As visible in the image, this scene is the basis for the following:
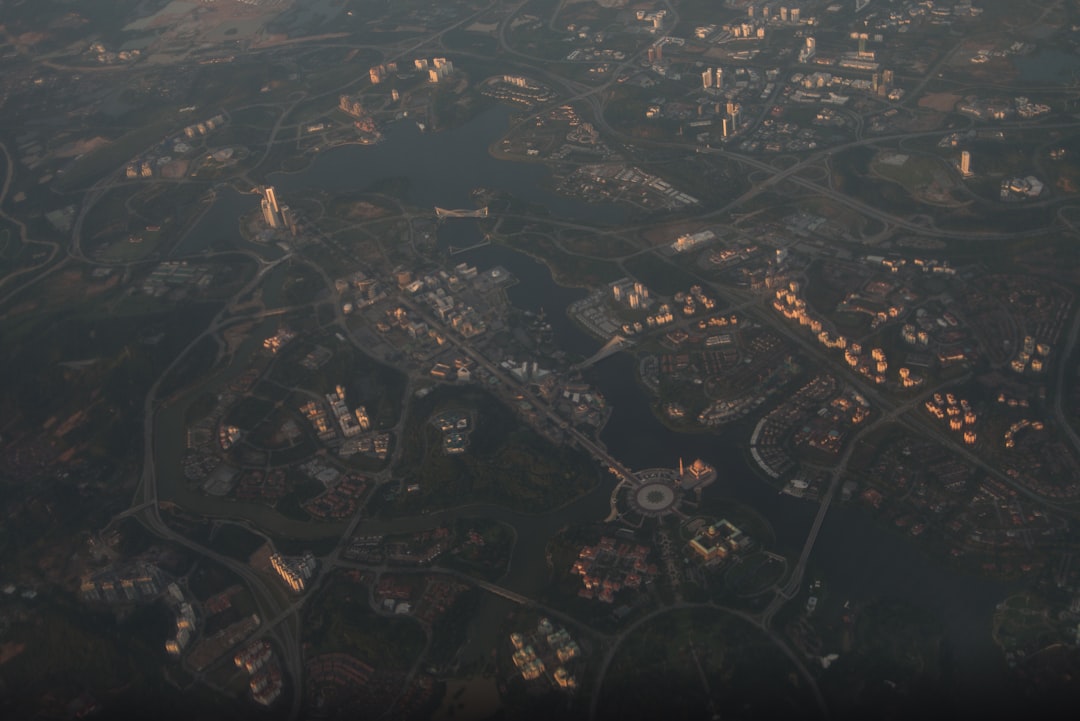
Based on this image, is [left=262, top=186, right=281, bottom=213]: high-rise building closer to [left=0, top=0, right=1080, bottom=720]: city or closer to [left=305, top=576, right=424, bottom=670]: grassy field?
[left=0, top=0, right=1080, bottom=720]: city

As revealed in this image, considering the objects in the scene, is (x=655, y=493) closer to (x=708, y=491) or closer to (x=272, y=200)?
(x=708, y=491)

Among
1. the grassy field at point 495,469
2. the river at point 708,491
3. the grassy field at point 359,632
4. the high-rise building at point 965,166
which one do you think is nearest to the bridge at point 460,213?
the river at point 708,491

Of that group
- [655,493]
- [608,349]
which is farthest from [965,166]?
[655,493]

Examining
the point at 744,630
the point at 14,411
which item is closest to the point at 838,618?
the point at 744,630

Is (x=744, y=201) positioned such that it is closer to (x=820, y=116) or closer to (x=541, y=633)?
(x=820, y=116)

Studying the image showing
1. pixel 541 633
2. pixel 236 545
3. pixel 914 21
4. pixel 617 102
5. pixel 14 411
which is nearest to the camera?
pixel 541 633
